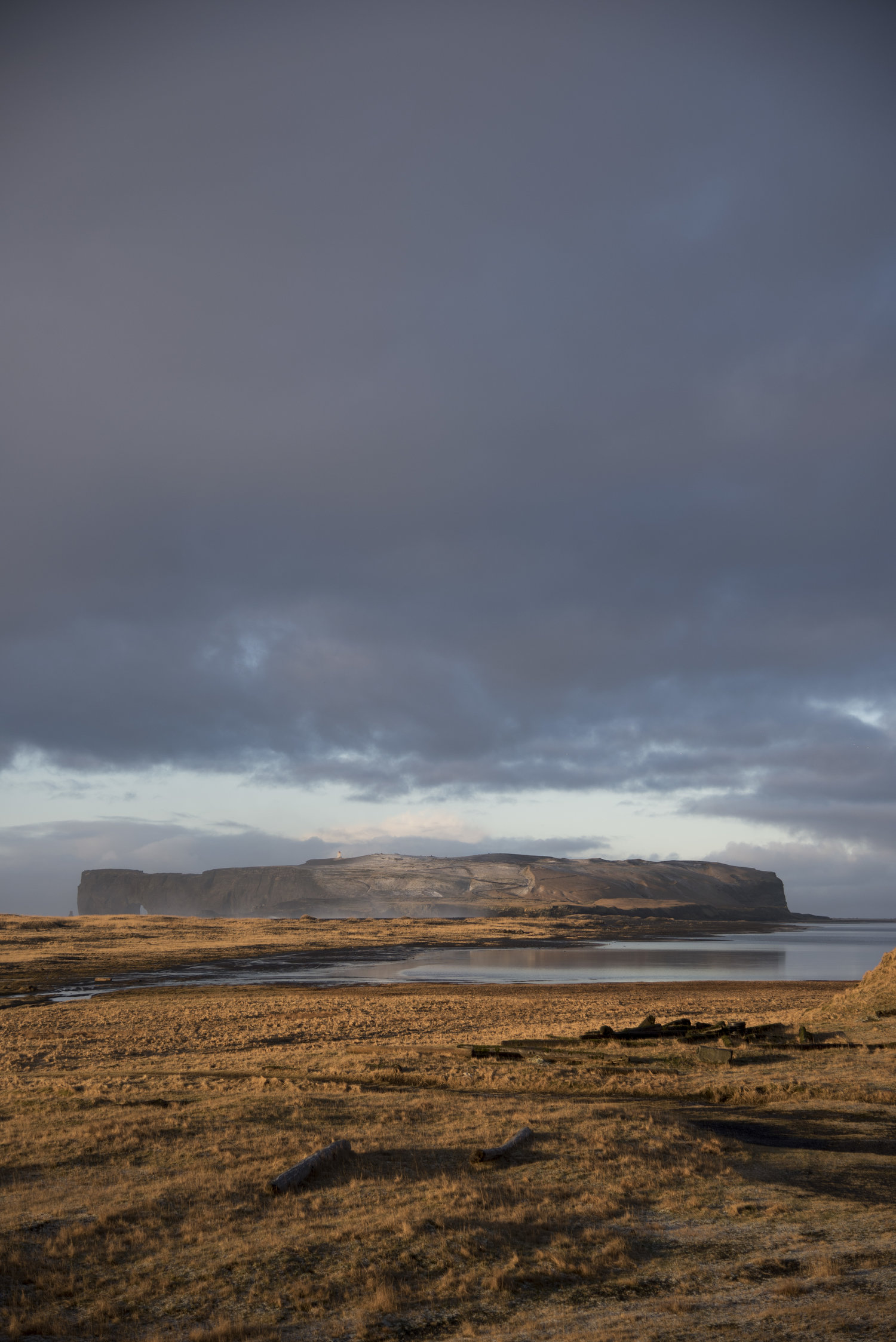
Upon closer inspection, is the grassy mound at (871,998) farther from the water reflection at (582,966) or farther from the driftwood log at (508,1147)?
the water reflection at (582,966)

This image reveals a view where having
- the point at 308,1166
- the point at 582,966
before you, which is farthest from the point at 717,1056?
the point at 582,966

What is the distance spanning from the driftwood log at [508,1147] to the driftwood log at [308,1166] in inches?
81.1

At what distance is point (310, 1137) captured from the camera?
1349 centimetres

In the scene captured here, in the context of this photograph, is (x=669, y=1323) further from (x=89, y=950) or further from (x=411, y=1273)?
(x=89, y=950)

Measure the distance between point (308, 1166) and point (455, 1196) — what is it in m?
2.28

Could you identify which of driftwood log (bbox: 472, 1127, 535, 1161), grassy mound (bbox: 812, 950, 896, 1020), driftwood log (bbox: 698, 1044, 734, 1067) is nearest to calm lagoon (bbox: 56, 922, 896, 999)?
grassy mound (bbox: 812, 950, 896, 1020)

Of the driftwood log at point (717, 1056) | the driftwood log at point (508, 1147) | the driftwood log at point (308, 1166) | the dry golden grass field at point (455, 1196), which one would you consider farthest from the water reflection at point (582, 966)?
the driftwood log at point (308, 1166)

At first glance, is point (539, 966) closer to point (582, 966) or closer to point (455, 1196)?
point (582, 966)

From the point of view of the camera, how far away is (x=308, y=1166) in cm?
1156

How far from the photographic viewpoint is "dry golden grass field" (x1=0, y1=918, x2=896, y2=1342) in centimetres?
756

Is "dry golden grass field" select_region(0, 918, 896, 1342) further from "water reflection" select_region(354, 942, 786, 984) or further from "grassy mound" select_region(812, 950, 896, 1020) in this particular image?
"water reflection" select_region(354, 942, 786, 984)

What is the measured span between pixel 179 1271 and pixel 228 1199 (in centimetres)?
219

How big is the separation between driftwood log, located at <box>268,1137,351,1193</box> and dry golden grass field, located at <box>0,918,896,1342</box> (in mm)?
179

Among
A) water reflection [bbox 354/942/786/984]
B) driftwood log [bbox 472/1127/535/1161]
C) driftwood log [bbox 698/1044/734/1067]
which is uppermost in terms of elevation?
driftwood log [bbox 472/1127/535/1161]
